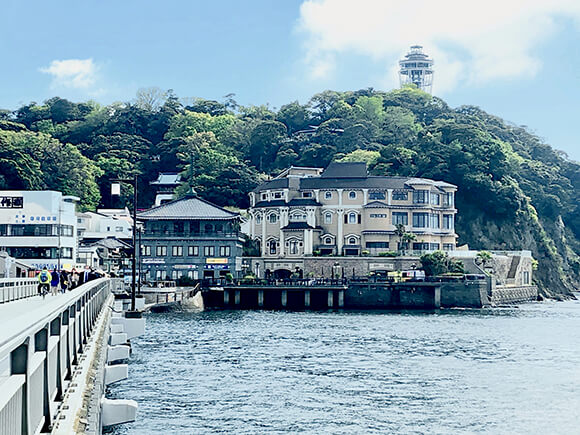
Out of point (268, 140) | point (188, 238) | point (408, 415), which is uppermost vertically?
point (268, 140)

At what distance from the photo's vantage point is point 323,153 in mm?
141500

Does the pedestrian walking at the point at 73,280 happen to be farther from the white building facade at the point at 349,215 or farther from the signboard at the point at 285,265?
the white building facade at the point at 349,215

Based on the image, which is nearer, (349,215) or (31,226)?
(31,226)

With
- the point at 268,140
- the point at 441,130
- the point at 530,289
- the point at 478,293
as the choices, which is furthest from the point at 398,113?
the point at 478,293

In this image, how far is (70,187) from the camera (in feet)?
424

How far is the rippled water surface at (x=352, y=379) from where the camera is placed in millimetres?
28078

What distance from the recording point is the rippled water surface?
2808 cm

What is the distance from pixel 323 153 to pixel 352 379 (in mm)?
105647

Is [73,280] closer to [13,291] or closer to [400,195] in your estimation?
[13,291]

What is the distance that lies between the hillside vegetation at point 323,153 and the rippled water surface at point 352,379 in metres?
55.6

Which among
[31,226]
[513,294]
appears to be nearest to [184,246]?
[31,226]

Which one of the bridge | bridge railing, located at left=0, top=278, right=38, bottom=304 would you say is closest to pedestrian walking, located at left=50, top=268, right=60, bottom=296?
bridge railing, located at left=0, top=278, right=38, bottom=304

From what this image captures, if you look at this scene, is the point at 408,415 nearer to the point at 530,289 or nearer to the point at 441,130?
the point at 530,289

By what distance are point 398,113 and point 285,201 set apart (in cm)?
5655
